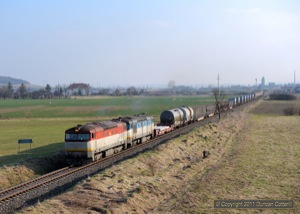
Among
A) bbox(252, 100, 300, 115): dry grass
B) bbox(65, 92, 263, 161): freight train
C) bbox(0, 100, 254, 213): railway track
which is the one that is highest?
bbox(65, 92, 263, 161): freight train

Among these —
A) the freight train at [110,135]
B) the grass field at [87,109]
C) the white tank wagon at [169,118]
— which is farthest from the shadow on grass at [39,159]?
the grass field at [87,109]

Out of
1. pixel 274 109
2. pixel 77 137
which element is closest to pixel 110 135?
pixel 77 137

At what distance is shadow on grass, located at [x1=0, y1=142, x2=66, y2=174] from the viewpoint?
29.4 metres

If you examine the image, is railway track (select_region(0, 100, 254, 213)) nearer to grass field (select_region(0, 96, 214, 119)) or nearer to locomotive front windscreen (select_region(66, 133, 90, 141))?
locomotive front windscreen (select_region(66, 133, 90, 141))

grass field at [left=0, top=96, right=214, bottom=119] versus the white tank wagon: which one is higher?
the white tank wagon

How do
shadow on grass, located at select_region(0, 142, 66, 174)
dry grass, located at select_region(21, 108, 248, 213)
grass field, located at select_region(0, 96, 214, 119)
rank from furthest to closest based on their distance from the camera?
grass field, located at select_region(0, 96, 214, 119)
shadow on grass, located at select_region(0, 142, 66, 174)
dry grass, located at select_region(21, 108, 248, 213)

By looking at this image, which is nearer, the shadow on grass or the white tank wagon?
the shadow on grass

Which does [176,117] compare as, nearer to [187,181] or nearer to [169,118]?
[169,118]

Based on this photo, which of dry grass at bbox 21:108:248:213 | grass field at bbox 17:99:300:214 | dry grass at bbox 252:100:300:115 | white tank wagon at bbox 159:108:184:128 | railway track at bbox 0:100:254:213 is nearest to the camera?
dry grass at bbox 21:108:248:213

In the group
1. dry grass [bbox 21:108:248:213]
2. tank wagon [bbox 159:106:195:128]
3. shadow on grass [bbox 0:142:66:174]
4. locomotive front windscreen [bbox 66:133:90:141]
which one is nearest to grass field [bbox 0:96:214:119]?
tank wagon [bbox 159:106:195:128]

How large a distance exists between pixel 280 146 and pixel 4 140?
31.5 metres

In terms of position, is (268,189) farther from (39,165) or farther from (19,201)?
(39,165)

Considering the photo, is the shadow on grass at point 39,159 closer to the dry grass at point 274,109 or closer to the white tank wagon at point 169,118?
the white tank wagon at point 169,118

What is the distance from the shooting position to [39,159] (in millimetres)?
31219
